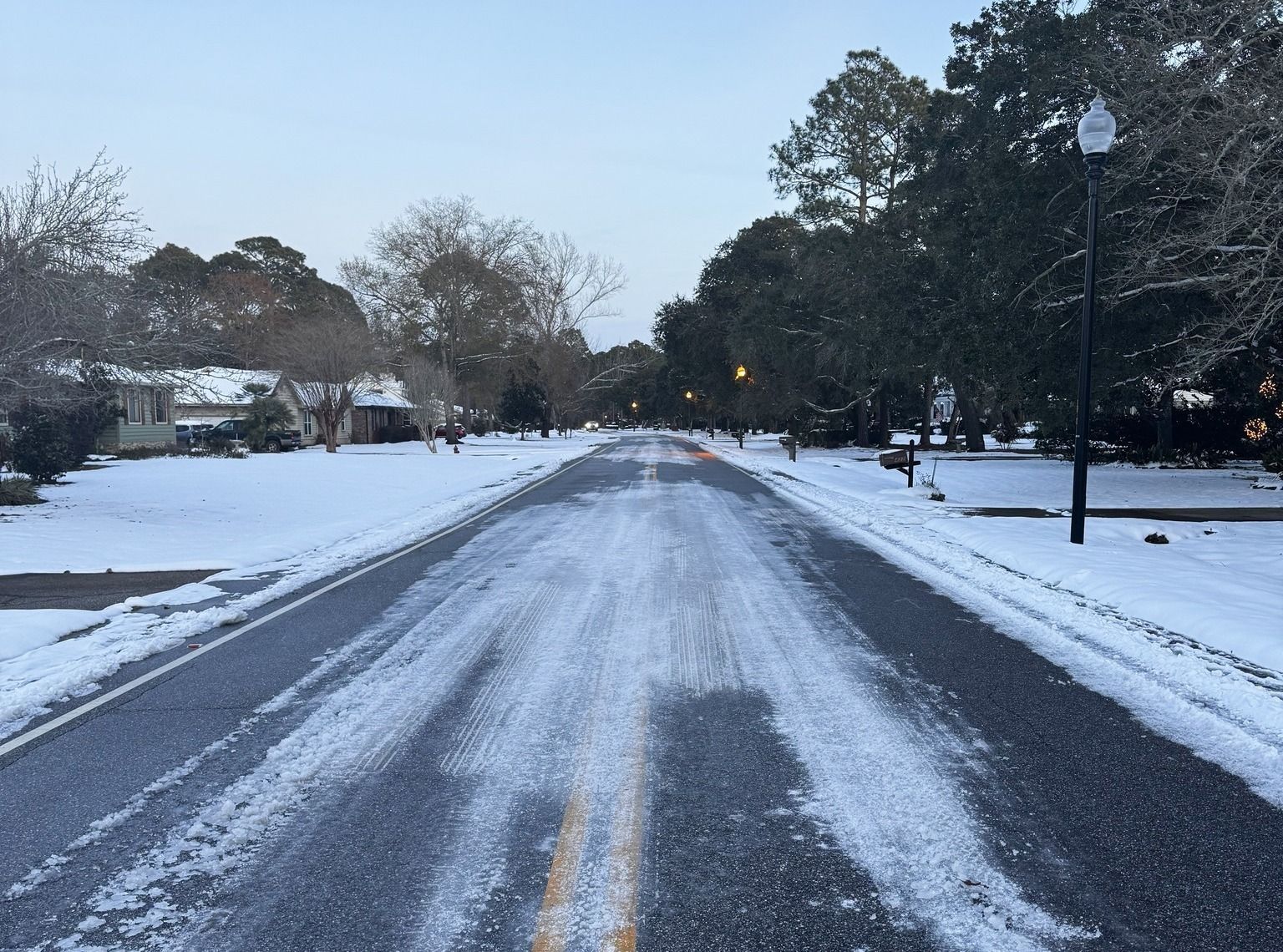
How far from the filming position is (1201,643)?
6336mm

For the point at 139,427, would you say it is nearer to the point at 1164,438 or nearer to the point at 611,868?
the point at 1164,438

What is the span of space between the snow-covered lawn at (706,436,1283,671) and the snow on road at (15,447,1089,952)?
2830 millimetres

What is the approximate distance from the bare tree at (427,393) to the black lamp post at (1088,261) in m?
35.3

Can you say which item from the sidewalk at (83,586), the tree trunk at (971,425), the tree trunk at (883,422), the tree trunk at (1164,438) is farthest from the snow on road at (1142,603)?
the tree trunk at (883,422)

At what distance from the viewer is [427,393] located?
42312 millimetres

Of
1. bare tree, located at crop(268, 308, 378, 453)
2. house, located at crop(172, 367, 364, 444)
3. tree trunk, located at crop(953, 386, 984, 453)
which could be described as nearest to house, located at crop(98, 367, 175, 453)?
house, located at crop(172, 367, 364, 444)

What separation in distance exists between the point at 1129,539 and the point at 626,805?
403 inches

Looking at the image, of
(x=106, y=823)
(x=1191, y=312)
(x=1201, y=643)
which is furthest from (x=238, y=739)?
(x=1191, y=312)

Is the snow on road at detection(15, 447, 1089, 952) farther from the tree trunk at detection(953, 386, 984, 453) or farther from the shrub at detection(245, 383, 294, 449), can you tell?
the shrub at detection(245, 383, 294, 449)

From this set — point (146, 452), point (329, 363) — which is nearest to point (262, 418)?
point (329, 363)

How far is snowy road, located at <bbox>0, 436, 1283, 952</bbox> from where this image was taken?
2939 mm

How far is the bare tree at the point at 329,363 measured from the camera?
3950cm

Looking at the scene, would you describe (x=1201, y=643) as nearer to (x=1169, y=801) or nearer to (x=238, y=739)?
(x=1169, y=801)

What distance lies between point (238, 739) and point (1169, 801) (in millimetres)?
4700
